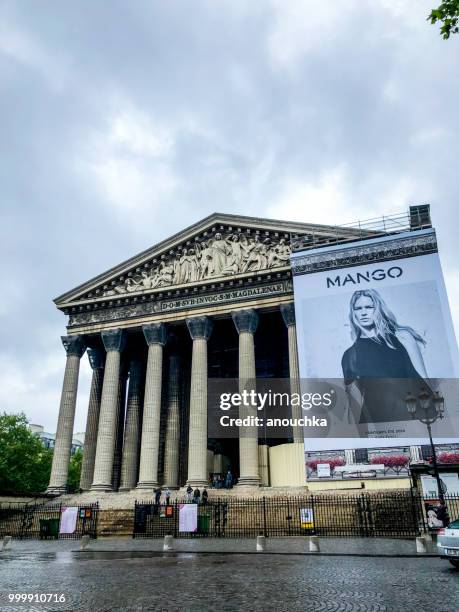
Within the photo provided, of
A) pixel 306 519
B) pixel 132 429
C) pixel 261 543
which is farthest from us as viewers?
pixel 132 429

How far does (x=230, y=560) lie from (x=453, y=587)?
676cm

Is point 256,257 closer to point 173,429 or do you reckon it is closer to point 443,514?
point 173,429

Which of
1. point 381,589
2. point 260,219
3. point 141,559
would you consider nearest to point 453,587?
point 381,589

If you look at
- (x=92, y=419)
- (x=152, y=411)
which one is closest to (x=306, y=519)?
(x=152, y=411)

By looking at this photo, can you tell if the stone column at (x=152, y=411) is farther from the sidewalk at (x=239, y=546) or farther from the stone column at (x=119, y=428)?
the sidewalk at (x=239, y=546)

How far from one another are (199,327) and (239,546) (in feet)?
56.9

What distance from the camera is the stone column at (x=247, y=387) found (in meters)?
28.8

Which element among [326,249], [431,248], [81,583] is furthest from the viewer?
[326,249]

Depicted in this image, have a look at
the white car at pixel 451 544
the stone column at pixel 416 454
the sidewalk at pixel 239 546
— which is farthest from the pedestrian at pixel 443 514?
the stone column at pixel 416 454

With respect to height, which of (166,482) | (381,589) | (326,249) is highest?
(326,249)

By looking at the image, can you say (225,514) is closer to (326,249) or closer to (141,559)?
(141,559)

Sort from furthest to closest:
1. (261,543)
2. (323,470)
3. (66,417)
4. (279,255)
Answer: (66,417), (279,255), (323,470), (261,543)

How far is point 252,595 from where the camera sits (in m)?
8.28

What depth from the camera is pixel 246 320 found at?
1284 inches
